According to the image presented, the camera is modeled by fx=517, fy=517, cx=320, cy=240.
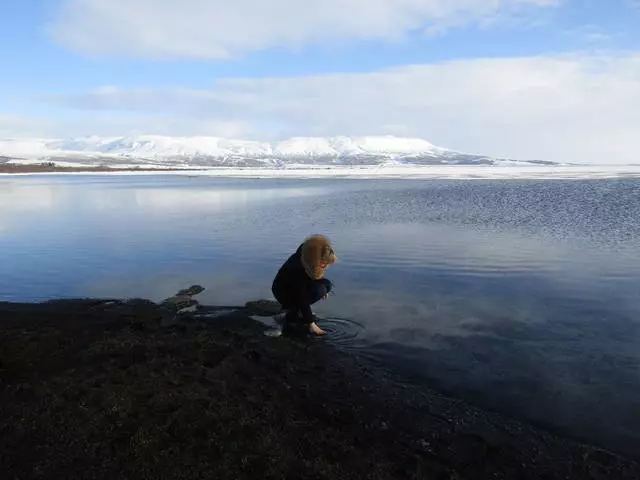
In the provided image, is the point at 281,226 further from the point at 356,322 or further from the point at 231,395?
the point at 231,395

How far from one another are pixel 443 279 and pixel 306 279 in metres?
4.52

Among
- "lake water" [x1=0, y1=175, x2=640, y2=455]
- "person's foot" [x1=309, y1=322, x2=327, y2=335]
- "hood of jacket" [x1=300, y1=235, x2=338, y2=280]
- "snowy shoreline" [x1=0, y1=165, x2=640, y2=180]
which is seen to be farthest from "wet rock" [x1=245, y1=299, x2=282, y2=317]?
"snowy shoreline" [x1=0, y1=165, x2=640, y2=180]

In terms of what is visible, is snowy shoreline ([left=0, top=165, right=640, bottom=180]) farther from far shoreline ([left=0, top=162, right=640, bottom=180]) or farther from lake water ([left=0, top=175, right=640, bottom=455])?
lake water ([left=0, top=175, right=640, bottom=455])

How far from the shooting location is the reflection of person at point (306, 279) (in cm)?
791

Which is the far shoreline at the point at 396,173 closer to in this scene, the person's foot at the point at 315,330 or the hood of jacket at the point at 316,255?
the hood of jacket at the point at 316,255

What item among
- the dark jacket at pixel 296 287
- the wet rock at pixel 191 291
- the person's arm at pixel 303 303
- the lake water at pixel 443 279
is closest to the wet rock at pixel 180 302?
the wet rock at pixel 191 291

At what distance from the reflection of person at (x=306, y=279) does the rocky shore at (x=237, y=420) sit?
0.72 m

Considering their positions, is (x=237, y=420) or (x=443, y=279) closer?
(x=237, y=420)

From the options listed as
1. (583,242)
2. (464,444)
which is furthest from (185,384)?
(583,242)

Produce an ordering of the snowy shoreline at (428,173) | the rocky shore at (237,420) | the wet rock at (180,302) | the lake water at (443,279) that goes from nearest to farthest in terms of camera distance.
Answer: the rocky shore at (237,420) → the lake water at (443,279) → the wet rock at (180,302) → the snowy shoreline at (428,173)

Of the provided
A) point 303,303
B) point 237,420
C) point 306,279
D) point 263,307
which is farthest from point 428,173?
point 237,420

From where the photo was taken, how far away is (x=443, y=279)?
11445 mm

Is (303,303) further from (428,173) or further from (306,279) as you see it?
(428,173)

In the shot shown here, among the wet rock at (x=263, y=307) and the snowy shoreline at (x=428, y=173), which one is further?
the snowy shoreline at (x=428, y=173)
